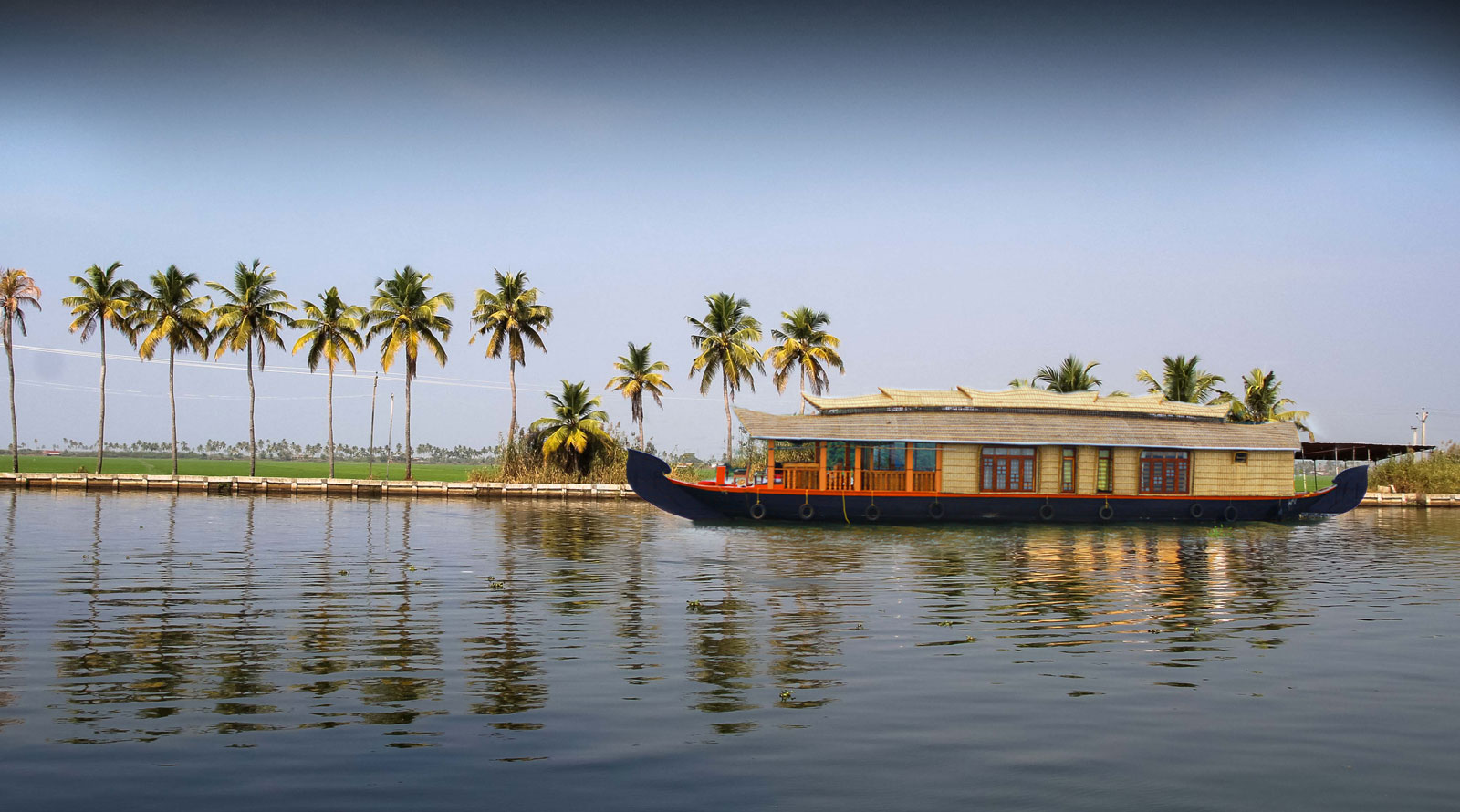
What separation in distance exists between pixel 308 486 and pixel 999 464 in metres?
38.5

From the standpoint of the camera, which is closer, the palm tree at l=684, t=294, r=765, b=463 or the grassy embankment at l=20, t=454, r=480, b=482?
the palm tree at l=684, t=294, r=765, b=463

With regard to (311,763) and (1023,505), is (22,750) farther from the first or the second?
(1023,505)

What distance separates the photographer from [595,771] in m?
7.55

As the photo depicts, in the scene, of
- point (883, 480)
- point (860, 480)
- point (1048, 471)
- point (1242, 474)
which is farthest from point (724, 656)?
point (1242, 474)

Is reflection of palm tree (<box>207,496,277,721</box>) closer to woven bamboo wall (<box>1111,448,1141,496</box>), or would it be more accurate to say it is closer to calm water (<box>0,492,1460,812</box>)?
calm water (<box>0,492,1460,812</box>)

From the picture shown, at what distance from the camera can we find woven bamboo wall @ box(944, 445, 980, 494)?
1476 inches

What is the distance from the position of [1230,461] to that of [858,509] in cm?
1546

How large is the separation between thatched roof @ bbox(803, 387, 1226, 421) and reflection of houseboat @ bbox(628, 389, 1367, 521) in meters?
0.05

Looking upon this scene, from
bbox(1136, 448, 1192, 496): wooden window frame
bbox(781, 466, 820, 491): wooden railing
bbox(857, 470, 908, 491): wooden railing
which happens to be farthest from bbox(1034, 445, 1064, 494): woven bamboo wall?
bbox(781, 466, 820, 491): wooden railing

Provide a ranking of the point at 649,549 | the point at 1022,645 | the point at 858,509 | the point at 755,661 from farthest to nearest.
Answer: the point at 858,509 → the point at 649,549 → the point at 1022,645 → the point at 755,661

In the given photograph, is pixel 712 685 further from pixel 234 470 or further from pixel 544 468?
pixel 234 470

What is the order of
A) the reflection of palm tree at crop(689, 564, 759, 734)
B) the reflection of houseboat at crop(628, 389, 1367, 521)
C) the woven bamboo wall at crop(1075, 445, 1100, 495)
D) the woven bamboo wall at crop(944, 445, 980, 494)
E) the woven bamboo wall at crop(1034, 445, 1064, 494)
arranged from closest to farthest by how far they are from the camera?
1. the reflection of palm tree at crop(689, 564, 759, 734)
2. the reflection of houseboat at crop(628, 389, 1367, 521)
3. the woven bamboo wall at crop(944, 445, 980, 494)
4. the woven bamboo wall at crop(1034, 445, 1064, 494)
5. the woven bamboo wall at crop(1075, 445, 1100, 495)

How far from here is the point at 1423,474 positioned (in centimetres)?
6544

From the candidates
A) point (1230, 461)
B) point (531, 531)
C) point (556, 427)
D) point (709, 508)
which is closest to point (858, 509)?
point (709, 508)
